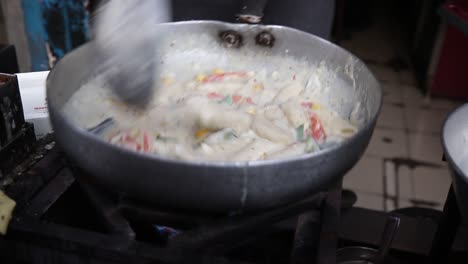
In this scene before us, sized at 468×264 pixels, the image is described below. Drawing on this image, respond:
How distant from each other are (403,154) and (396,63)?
114 centimetres

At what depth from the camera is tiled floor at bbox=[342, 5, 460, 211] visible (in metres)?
2.15

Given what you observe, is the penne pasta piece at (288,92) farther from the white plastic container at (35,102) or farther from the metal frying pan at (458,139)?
the white plastic container at (35,102)

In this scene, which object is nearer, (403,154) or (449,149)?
(449,149)

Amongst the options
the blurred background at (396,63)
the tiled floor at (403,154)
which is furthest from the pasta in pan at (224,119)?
the tiled floor at (403,154)

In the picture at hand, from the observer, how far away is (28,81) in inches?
43.9

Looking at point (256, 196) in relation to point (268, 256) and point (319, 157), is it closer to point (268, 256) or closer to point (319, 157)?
point (319, 157)

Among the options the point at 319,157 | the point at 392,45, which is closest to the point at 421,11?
the point at 392,45

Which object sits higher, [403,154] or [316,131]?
[316,131]

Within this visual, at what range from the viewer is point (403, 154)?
2438 millimetres

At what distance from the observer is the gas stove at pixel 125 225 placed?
0.73 m

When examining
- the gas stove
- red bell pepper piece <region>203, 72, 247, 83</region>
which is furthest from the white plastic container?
red bell pepper piece <region>203, 72, 247, 83</region>

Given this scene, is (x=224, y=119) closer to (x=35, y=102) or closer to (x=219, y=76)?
(x=219, y=76)

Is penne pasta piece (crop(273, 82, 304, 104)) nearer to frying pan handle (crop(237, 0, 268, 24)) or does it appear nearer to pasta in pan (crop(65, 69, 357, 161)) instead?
pasta in pan (crop(65, 69, 357, 161))

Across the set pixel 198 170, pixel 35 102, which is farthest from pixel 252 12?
pixel 35 102
